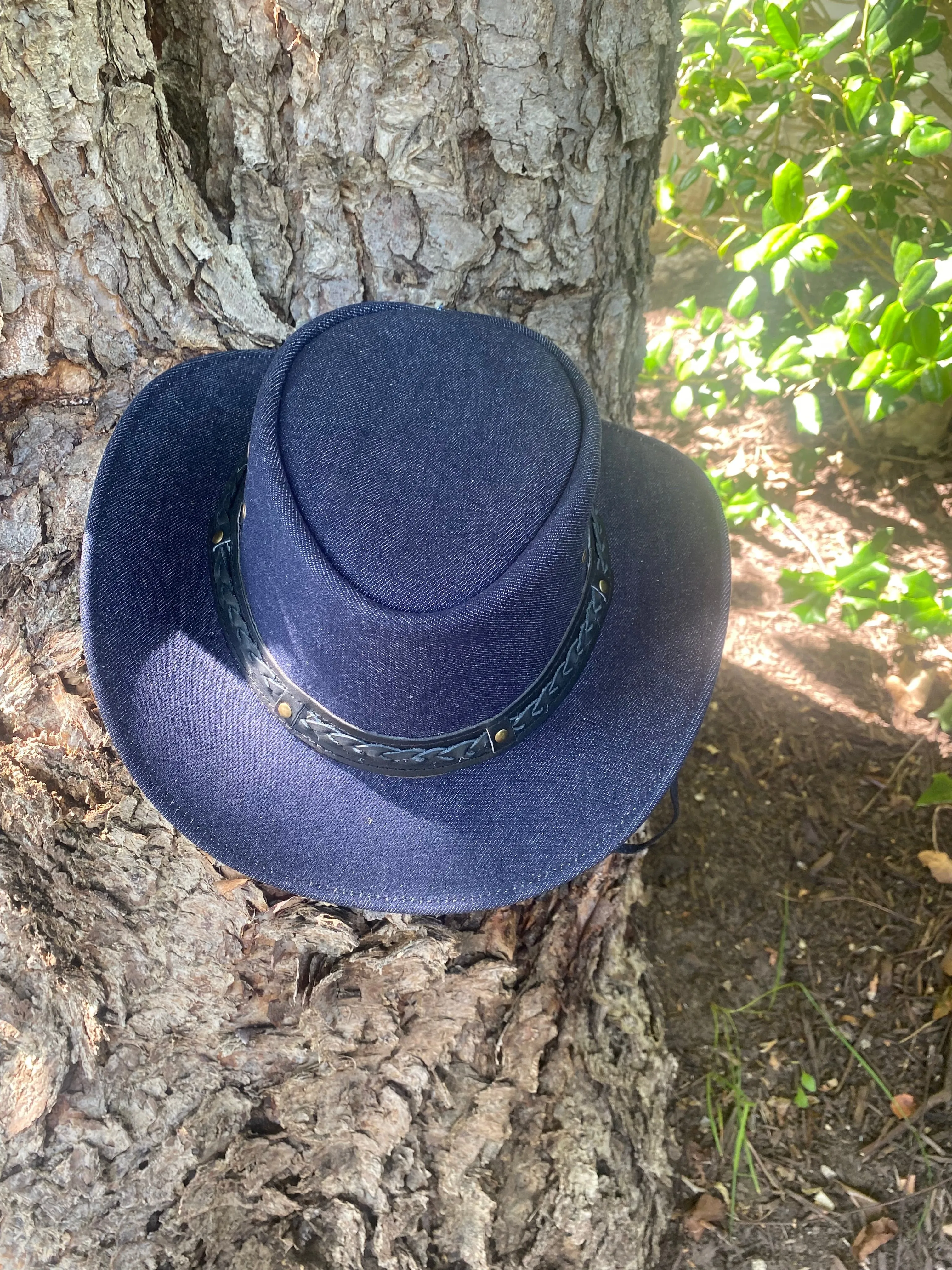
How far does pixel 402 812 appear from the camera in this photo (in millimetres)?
1096

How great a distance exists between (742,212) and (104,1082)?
8.32ft

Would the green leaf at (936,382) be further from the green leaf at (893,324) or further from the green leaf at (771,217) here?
the green leaf at (771,217)

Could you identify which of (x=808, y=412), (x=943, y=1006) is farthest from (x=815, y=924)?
(x=808, y=412)

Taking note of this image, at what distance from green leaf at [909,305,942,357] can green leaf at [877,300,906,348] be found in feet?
0.05

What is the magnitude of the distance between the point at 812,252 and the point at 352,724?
1.34 meters

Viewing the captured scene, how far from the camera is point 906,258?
1.56m

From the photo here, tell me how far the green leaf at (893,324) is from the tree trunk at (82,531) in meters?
0.50

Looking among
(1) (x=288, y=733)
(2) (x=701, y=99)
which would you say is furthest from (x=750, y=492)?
(1) (x=288, y=733)

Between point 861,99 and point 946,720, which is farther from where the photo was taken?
point 946,720

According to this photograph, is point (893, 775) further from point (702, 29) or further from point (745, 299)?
point (702, 29)

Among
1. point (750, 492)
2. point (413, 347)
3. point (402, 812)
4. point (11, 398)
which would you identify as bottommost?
point (750, 492)

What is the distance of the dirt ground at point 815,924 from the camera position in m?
1.66

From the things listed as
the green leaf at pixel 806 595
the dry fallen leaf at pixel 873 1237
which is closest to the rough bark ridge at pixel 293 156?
the green leaf at pixel 806 595

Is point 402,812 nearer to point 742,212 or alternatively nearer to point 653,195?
point 653,195
